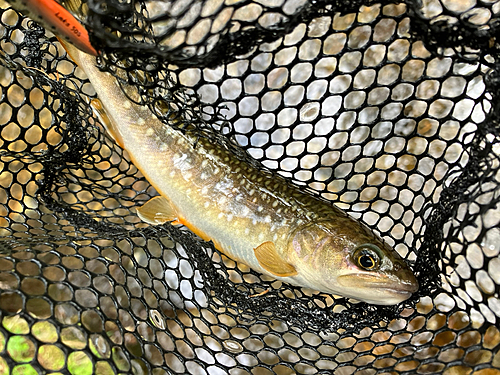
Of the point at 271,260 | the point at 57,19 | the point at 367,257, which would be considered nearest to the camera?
the point at 57,19

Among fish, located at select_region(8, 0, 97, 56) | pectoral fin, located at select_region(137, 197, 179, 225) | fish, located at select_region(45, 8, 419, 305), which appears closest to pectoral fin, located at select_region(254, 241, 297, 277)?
fish, located at select_region(45, 8, 419, 305)

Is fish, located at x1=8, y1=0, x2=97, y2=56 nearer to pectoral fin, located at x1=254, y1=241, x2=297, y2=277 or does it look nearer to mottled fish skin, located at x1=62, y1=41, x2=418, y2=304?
mottled fish skin, located at x1=62, y1=41, x2=418, y2=304

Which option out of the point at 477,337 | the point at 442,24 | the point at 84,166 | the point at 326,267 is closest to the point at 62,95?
the point at 84,166

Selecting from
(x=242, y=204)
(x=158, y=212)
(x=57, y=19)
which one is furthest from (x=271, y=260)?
(x=57, y=19)

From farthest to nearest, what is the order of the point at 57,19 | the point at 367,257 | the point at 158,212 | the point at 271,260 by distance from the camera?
1. the point at 158,212
2. the point at 271,260
3. the point at 367,257
4. the point at 57,19

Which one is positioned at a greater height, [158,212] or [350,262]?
[158,212]

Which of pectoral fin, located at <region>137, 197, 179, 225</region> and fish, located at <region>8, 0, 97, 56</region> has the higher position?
fish, located at <region>8, 0, 97, 56</region>

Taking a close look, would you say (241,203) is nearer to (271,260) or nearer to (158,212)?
(271,260)
